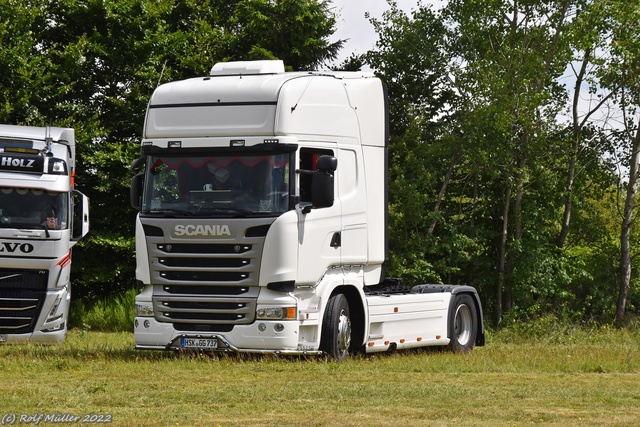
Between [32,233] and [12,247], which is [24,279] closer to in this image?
[12,247]

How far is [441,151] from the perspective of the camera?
3272 cm

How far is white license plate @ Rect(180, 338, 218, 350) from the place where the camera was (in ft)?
52.5

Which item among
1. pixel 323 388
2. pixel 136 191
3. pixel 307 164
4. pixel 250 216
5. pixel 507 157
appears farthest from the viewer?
pixel 507 157

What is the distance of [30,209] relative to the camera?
20234 mm

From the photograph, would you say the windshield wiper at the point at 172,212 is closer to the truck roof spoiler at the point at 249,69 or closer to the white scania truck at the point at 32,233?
the truck roof spoiler at the point at 249,69

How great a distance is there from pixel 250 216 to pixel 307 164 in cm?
128

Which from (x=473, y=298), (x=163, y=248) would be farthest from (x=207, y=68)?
(x=163, y=248)

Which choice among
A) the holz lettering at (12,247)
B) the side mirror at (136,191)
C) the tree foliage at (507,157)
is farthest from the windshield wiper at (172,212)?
the tree foliage at (507,157)

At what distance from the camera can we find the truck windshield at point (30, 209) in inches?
792

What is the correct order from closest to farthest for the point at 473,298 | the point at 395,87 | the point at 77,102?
the point at 473,298 → the point at 77,102 → the point at 395,87

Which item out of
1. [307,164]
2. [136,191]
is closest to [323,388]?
[307,164]

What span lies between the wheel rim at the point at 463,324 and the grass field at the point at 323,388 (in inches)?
64.4

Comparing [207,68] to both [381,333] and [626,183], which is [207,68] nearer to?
[626,183]

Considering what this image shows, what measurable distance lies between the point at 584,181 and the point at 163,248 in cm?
2058
